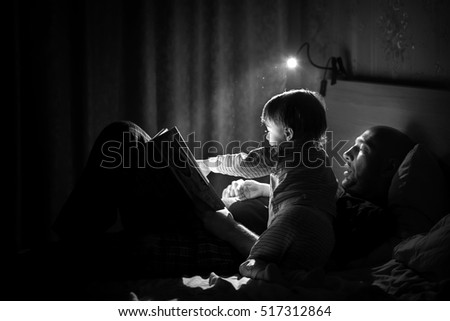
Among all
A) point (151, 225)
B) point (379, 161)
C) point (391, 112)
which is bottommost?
point (151, 225)

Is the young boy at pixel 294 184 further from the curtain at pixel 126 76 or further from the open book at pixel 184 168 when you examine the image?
the curtain at pixel 126 76

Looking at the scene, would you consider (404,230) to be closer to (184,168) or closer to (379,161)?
(379,161)

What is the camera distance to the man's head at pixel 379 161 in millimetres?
2393

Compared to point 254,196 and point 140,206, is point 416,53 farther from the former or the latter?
point 140,206

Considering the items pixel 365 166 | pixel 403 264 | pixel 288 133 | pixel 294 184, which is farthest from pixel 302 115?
pixel 403 264

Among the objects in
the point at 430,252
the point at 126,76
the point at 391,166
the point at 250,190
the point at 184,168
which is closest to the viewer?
the point at 430,252

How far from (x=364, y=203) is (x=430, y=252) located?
0.45 meters

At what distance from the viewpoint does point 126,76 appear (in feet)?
11.0

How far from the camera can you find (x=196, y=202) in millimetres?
2234

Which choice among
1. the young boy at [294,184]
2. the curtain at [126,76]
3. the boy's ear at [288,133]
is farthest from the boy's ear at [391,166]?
the curtain at [126,76]

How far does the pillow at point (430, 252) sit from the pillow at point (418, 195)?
18 cm

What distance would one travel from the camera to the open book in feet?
7.20

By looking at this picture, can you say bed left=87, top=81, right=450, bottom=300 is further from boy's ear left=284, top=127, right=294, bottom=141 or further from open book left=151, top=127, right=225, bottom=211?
boy's ear left=284, top=127, right=294, bottom=141
